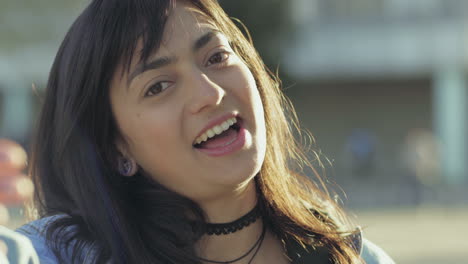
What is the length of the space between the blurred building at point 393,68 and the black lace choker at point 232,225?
1748 cm

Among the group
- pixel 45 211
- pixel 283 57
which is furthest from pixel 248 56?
pixel 283 57

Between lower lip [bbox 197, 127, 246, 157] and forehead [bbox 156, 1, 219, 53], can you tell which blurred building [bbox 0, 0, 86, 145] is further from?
lower lip [bbox 197, 127, 246, 157]

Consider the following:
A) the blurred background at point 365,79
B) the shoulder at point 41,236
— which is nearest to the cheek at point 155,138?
the shoulder at point 41,236

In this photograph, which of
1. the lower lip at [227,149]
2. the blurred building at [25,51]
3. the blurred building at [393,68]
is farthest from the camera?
the blurred building at [393,68]

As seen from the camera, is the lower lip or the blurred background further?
the blurred background

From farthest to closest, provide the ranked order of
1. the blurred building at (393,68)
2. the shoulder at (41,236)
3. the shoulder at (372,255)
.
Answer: the blurred building at (393,68)
the shoulder at (372,255)
the shoulder at (41,236)

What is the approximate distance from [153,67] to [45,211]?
60 centimetres

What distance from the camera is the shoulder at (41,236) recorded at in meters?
1.88

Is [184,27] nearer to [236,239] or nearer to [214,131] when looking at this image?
[214,131]

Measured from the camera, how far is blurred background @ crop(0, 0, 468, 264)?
14.8 m

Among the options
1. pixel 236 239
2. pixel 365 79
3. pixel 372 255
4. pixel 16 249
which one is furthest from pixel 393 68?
pixel 16 249

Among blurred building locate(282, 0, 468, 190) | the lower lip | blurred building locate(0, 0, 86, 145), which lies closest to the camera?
the lower lip

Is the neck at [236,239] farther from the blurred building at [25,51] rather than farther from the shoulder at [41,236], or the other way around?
the blurred building at [25,51]

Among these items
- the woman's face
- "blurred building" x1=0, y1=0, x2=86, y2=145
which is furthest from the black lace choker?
"blurred building" x1=0, y1=0, x2=86, y2=145
